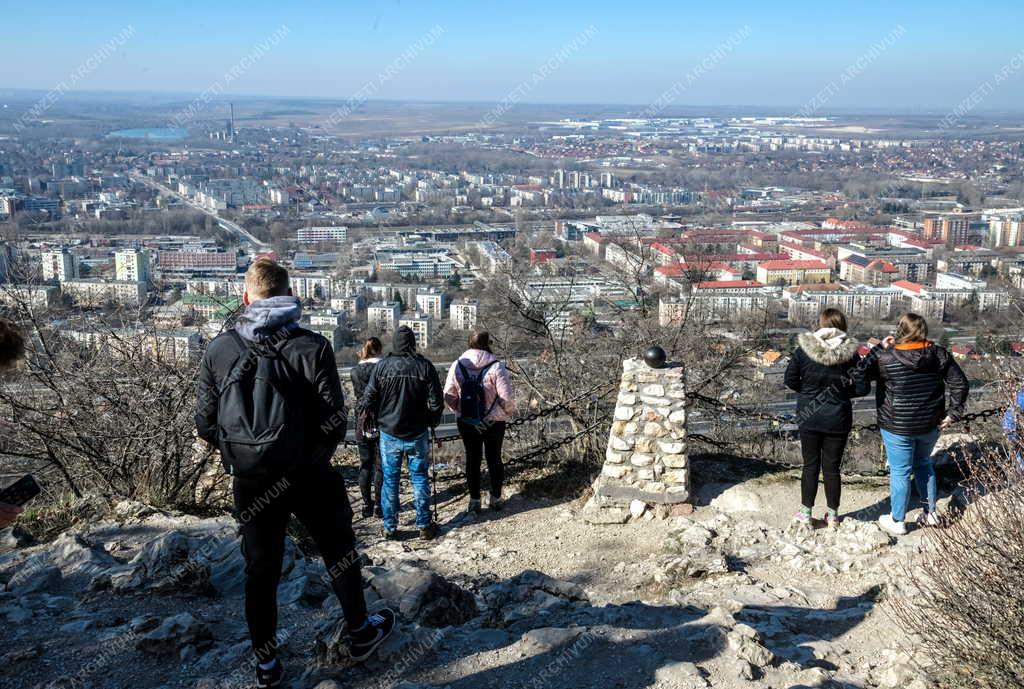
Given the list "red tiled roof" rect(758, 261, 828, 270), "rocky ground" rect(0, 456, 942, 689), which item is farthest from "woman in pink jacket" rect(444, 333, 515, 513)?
"red tiled roof" rect(758, 261, 828, 270)

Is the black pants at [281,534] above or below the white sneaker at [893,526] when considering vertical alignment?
above

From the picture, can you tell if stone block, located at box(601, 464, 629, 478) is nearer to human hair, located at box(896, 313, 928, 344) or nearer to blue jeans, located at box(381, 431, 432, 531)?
blue jeans, located at box(381, 431, 432, 531)

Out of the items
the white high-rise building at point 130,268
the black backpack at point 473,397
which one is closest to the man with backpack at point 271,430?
the black backpack at point 473,397

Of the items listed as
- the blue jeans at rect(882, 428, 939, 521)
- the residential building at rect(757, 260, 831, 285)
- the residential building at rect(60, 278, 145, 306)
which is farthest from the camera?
the residential building at rect(757, 260, 831, 285)

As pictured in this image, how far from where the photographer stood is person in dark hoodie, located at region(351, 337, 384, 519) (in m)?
5.64

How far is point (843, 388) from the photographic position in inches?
200

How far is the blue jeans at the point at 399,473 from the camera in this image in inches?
216

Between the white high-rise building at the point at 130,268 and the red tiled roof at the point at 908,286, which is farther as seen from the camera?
the red tiled roof at the point at 908,286

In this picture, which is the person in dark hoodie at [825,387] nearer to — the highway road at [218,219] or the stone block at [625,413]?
the stone block at [625,413]

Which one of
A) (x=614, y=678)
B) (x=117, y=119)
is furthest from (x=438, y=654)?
(x=117, y=119)

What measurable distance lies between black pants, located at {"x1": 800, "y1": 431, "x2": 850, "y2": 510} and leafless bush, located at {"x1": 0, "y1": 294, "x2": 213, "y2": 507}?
4192mm

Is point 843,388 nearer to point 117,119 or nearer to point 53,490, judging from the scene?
point 53,490

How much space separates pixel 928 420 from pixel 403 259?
2124 cm

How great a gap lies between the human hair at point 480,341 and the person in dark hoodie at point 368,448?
2.18 feet
